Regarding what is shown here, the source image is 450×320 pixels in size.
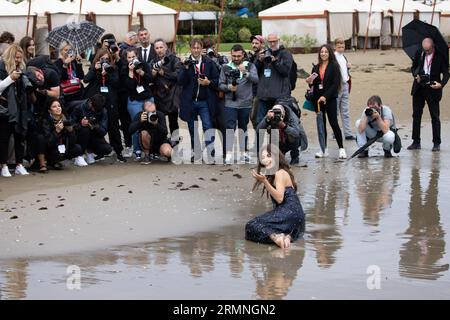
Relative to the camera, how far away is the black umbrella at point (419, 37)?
1616cm

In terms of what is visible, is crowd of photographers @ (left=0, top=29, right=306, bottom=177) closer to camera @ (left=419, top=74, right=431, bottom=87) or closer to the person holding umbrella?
the person holding umbrella

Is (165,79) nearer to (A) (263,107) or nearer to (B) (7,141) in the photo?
(A) (263,107)

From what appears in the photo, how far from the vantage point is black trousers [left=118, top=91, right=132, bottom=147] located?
1581cm

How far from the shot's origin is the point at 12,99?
46.0 ft

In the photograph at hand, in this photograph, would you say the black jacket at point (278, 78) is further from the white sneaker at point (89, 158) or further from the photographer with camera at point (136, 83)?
the white sneaker at point (89, 158)

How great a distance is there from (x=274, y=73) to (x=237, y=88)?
562mm

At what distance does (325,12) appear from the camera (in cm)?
4203

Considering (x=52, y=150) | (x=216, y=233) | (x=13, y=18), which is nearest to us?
(x=216, y=233)

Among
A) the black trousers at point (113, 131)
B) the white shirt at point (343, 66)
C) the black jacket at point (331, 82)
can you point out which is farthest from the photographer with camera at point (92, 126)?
the white shirt at point (343, 66)

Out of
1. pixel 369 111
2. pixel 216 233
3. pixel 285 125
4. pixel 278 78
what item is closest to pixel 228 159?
pixel 285 125

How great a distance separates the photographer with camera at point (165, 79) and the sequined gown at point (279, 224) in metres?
5.56
